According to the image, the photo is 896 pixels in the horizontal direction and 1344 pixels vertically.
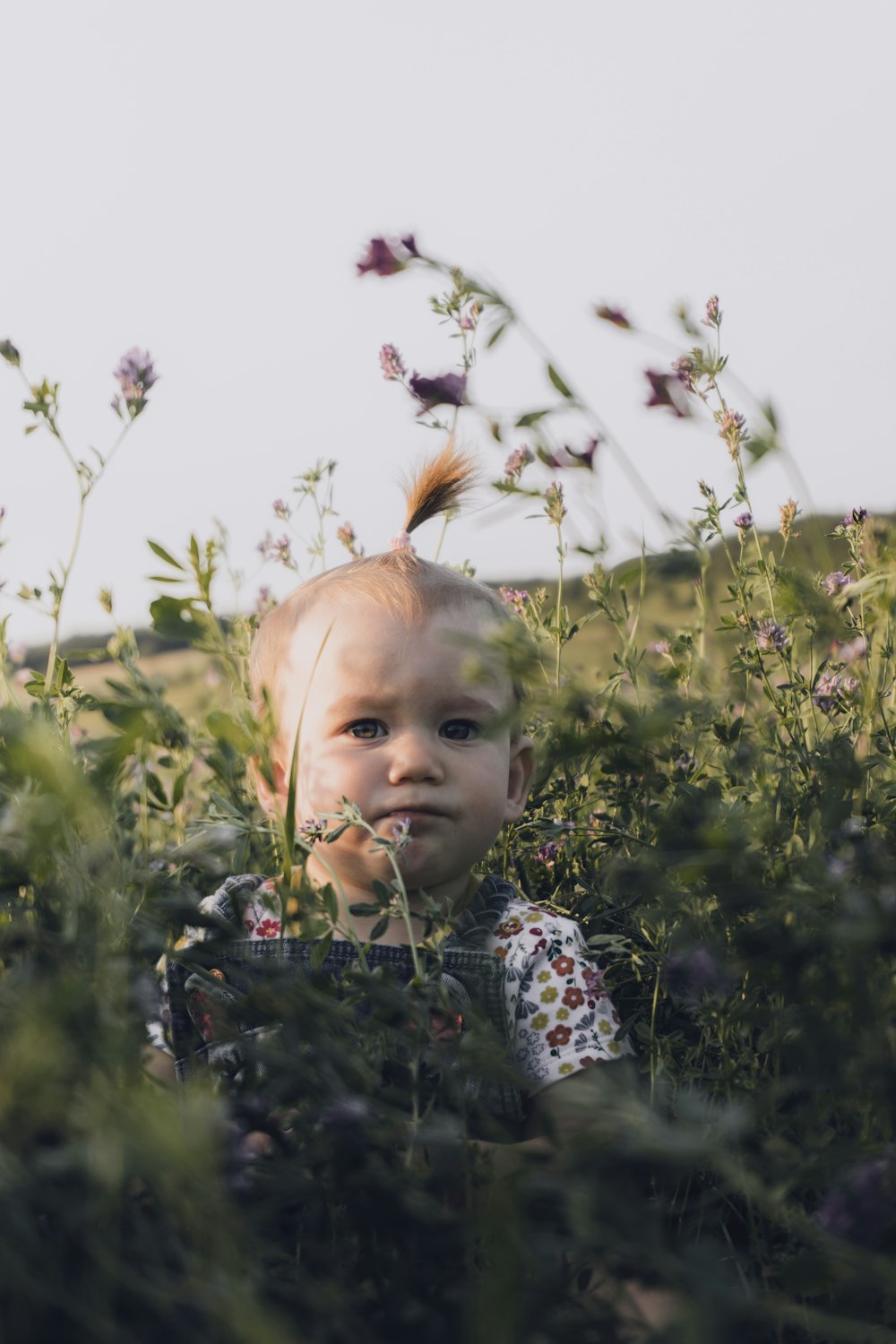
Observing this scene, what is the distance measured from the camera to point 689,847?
105 centimetres

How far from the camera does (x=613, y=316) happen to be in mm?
1601

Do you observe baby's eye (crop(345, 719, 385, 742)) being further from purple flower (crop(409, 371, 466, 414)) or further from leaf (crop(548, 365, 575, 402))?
leaf (crop(548, 365, 575, 402))

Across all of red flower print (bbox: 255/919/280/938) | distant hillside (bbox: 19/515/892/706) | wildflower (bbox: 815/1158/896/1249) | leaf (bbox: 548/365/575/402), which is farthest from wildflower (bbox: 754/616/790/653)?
wildflower (bbox: 815/1158/896/1249)

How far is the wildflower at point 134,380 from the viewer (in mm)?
2125

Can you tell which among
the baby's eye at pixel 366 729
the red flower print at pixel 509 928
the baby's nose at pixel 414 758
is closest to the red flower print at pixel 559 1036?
the red flower print at pixel 509 928

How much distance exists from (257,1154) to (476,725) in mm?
1262

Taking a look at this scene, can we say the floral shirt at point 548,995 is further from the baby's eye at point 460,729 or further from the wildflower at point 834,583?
the wildflower at point 834,583

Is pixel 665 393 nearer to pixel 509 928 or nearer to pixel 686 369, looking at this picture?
pixel 686 369

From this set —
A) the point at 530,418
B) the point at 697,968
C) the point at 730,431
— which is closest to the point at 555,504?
the point at 730,431

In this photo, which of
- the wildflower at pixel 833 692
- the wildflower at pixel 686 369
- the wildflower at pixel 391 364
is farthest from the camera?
the wildflower at pixel 391 364

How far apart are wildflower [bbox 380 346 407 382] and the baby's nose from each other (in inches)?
37.0

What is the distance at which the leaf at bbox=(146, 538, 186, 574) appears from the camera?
145 centimetres

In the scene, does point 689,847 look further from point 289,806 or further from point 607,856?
point 607,856

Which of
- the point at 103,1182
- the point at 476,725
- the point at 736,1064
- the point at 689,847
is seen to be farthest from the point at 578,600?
the point at 103,1182
